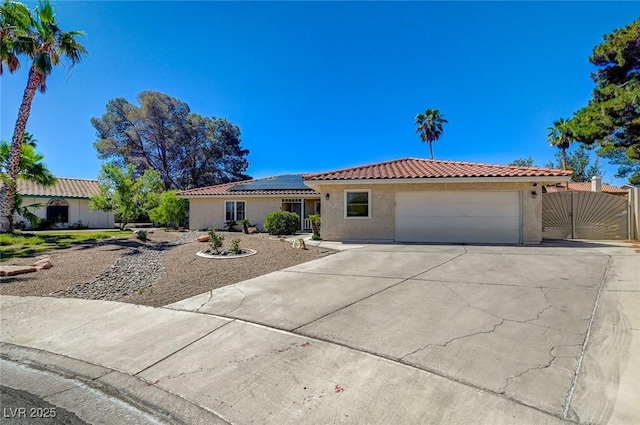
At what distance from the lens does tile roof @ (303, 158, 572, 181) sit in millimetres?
12698

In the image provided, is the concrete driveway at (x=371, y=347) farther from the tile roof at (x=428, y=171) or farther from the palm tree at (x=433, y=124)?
the palm tree at (x=433, y=124)

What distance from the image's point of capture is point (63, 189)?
→ 95.1 ft

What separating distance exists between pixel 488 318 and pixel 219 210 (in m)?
20.4

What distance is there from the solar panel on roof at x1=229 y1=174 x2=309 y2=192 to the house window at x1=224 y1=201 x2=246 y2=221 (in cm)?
106

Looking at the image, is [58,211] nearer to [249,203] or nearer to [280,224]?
[249,203]

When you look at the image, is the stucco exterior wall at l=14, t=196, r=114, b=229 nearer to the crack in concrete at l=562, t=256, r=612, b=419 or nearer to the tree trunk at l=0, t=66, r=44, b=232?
the tree trunk at l=0, t=66, r=44, b=232

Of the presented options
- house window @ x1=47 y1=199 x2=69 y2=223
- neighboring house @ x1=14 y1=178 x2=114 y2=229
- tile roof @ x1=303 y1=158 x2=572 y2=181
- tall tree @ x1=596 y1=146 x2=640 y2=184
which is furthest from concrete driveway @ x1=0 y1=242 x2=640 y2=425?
tall tree @ x1=596 y1=146 x2=640 y2=184

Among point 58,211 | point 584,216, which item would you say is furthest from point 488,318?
point 58,211

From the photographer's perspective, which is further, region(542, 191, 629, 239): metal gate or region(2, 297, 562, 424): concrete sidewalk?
region(542, 191, 629, 239): metal gate

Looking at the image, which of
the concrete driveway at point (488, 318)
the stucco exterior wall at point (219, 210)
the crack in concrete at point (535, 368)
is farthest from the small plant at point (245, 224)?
the crack in concrete at point (535, 368)

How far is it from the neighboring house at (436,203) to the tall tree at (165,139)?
93.1ft

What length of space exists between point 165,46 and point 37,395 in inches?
602

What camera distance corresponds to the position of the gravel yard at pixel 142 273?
6.72 m

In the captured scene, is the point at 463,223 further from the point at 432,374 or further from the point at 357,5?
the point at 432,374
